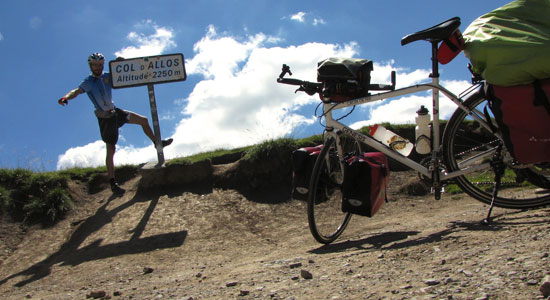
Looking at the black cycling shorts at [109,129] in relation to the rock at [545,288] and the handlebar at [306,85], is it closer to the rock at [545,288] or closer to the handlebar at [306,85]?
the handlebar at [306,85]

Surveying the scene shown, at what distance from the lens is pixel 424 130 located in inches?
173

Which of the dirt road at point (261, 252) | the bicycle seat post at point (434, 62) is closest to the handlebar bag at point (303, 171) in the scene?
the dirt road at point (261, 252)

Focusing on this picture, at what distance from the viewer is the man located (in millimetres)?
7121

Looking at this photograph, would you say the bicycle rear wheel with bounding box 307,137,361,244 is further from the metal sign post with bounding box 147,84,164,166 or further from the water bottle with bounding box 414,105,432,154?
the metal sign post with bounding box 147,84,164,166

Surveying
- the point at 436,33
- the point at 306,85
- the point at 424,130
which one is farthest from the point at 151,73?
the point at 436,33

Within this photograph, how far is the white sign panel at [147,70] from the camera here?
748cm

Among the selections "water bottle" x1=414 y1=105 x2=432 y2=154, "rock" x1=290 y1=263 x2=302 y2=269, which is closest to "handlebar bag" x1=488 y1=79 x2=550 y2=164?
"water bottle" x1=414 y1=105 x2=432 y2=154

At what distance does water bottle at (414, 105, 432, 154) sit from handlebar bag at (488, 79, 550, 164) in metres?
0.73

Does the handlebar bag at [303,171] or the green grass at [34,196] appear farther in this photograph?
the green grass at [34,196]

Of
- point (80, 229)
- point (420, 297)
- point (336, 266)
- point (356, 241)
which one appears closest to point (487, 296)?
point (420, 297)

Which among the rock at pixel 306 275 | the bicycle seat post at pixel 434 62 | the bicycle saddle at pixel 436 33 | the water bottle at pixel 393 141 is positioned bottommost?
the rock at pixel 306 275

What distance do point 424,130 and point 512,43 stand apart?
118cm

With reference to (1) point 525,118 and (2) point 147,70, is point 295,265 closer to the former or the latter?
(1) point 525,118

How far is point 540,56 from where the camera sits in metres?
3.43
